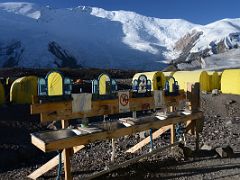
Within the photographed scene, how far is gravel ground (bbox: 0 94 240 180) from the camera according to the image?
7543 mm

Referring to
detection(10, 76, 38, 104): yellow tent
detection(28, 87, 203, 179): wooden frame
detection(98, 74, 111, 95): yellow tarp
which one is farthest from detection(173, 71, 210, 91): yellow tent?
detection(98, 74, 111, 95): yellow tarp

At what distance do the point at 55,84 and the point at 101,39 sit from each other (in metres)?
115

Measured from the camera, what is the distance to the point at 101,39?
397 feet

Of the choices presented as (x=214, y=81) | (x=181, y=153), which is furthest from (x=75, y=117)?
(x=214, y=81)

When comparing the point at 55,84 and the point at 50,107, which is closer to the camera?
the point at 50,107

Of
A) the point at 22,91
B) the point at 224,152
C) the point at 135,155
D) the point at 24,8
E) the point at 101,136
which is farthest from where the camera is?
the point at 24,8

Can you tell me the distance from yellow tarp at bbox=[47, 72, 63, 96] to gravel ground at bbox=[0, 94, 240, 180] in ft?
6.17

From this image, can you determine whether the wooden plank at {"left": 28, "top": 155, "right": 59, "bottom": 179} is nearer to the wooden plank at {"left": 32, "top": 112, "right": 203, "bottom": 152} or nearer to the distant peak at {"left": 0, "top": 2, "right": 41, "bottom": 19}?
the wooden plank at {"left": 32, "top": 112, "right": 203, "bottom": 152}

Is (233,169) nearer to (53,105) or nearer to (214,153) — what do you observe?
(214,153)

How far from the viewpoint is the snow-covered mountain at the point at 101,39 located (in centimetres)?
9519

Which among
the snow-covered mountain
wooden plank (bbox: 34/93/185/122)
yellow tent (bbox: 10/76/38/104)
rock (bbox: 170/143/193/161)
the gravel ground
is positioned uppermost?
the snow-covered mountain

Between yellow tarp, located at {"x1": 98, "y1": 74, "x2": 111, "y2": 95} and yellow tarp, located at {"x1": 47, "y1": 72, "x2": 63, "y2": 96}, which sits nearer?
yellow tarp, located at {"x1": 47, "y1": 72, "x2": 63, "y2": 96}

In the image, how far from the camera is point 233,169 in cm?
756

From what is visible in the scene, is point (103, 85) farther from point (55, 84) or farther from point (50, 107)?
point (50, 107)
